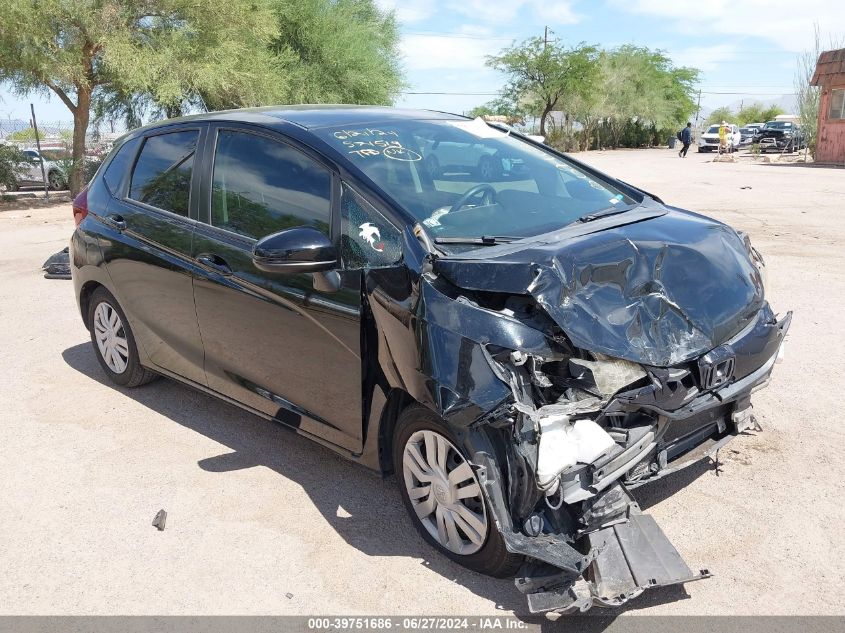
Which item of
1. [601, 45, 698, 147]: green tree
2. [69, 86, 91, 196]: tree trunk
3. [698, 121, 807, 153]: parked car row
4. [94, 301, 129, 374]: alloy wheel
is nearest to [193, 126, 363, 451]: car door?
[94, 301, 129, 374]: alloy wheel

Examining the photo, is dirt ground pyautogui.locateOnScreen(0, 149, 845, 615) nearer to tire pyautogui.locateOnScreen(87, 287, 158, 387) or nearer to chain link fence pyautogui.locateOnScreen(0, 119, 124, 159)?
tire pyautogui.locateOnScreen(87, 287, 158, 387)

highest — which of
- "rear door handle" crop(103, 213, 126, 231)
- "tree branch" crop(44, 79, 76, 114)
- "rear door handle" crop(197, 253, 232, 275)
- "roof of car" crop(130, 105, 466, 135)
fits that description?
"tree branch" crop(44, 79, 76, 114)

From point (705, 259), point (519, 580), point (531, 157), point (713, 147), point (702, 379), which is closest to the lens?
point (519, 580)

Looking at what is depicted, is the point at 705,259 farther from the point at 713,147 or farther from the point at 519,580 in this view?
the point at 713,147

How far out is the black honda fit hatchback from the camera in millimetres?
2885

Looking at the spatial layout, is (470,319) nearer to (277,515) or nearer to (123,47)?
(277,515)

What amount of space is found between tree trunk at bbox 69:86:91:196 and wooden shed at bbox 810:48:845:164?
25.6 meters

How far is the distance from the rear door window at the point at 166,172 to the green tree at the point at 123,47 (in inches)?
607

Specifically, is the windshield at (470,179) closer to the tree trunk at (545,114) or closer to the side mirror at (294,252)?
the side mirror at (294,252)

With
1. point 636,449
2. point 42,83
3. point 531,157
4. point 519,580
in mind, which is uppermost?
point 42,83

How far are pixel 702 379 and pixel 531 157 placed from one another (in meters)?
1.95

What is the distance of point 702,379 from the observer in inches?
121

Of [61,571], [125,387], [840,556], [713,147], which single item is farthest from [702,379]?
[713,147]

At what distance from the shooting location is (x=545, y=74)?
173 feet
